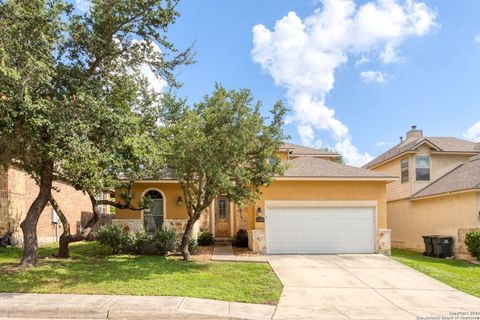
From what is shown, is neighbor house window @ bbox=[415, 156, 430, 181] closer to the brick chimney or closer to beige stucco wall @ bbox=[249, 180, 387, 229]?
the brick chimney

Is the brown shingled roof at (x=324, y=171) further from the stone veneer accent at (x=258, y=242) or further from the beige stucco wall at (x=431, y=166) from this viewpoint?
the beige stucco wall at (x=431, y=166)

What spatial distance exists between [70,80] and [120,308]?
18.5ft

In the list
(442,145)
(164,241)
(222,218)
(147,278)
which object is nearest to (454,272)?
(147,278)

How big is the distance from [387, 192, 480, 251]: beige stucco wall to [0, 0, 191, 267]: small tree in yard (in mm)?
12838

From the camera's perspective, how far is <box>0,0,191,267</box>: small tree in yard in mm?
7918

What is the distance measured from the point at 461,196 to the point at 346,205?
5.05 meters

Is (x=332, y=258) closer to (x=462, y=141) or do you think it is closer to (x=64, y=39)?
(x=64, y=39)

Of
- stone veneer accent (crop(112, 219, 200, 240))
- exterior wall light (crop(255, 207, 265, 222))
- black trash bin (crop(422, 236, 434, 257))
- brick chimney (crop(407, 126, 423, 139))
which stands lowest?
black trash bin (crop(422, 236, 434, 257))

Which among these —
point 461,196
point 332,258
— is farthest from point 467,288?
point 461,196

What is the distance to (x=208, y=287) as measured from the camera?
28.9 feet

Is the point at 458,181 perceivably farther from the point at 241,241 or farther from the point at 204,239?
the point at 204,239

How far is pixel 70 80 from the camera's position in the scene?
9.16 metres

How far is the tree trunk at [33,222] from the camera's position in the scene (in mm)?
10031

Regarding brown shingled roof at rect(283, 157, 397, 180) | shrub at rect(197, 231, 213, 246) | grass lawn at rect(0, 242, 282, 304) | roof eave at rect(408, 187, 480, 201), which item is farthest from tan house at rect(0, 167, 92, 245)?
roof eave at rect(408, 187, 480, 201)
